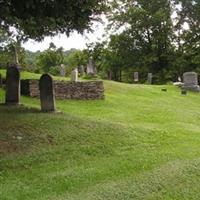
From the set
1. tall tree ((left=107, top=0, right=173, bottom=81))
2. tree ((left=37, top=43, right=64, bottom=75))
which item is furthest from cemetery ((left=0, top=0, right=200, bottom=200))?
tree ((left=37, top=43, right=64, bottom=75))

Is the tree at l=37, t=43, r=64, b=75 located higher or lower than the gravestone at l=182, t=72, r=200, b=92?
higher

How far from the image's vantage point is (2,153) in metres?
10.2

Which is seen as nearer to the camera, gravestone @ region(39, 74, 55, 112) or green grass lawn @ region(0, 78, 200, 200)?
green grass lawn @ region(0, 78, 200, 200)

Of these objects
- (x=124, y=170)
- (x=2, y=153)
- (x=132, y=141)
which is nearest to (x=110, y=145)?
(x=132, y=141)

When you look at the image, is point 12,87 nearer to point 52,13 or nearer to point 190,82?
point 52,13

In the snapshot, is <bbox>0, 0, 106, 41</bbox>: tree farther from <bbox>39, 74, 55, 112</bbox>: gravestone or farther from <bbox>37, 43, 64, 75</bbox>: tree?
<bbox>37, 43, 64, 75</bbox>: tree

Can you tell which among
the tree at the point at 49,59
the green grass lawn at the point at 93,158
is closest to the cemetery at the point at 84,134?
the green grass lawn at the point at 93,158

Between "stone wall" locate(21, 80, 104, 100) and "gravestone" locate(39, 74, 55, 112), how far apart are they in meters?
4.14

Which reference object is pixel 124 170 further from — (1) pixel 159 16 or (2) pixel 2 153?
(1) pixel 159 16

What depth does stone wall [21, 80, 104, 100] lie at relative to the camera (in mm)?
18344

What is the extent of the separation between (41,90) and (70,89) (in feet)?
16.4

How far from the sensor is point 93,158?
34.7 ft

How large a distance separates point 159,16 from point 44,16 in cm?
3689

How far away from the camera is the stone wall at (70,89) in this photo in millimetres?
18344
